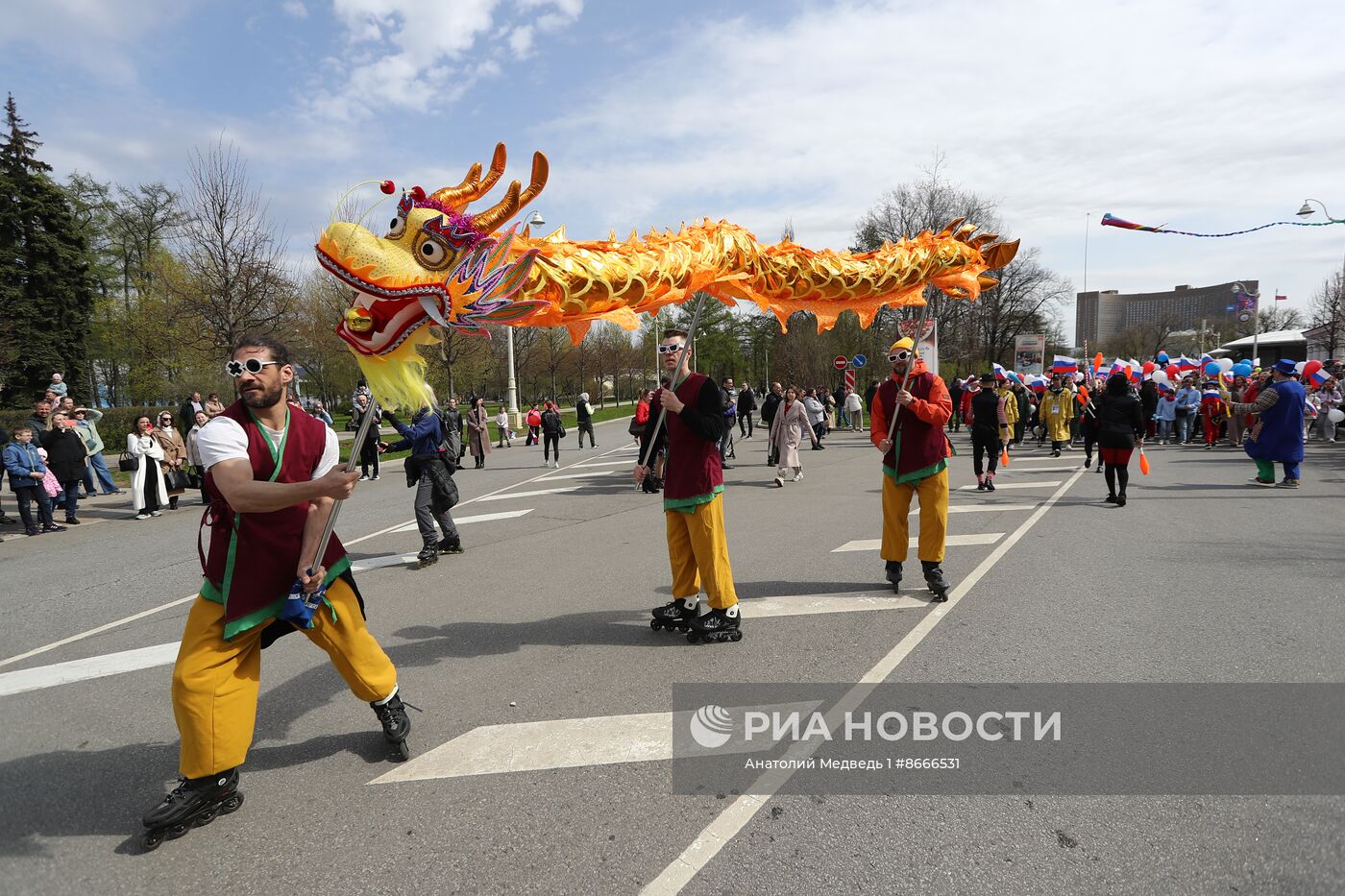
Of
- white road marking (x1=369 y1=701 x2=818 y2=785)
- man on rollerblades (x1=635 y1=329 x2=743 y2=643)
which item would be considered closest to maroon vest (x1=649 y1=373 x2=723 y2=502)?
man on rollerblades (x1=635 y1=329 x2=743 y2=643)

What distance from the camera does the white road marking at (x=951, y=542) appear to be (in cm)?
742

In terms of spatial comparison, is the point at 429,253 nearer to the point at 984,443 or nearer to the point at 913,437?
the point at 913,437

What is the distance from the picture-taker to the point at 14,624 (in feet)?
19.1

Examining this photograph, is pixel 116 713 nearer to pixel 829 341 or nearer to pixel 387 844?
pixel 387 844

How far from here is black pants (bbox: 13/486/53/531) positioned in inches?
386

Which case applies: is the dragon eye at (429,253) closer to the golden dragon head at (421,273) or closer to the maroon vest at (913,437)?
the golden dragon head at (421,273)

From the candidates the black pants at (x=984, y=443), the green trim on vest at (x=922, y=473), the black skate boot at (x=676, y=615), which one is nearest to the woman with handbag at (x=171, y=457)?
the black skate boot at (x=676, y=615)

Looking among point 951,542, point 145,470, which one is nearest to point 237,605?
point 951,542

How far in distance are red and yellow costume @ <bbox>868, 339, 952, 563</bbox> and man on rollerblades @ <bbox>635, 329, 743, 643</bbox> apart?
160 centimetres

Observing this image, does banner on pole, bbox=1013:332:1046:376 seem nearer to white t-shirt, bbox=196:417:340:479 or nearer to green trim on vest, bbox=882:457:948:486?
green trim on vest, bbox=882:457:948:486

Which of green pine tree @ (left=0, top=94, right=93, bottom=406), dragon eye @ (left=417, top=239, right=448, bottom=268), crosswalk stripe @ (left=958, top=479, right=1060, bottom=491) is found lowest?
crosswalk stripe @ (left=958, top=479, right=1060, bottom=491)

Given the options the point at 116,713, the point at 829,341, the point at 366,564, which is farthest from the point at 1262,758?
the point at 829,341

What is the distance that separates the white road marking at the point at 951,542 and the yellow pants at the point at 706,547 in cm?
283

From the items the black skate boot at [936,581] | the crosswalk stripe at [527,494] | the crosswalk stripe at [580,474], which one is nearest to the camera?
the black skate boot at [936,581]
